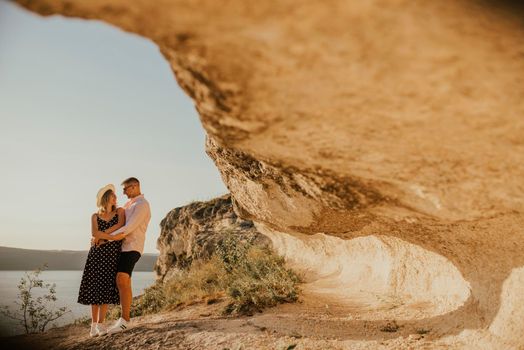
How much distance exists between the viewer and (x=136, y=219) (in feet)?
14.4

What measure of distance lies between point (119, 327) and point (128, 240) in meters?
1.07

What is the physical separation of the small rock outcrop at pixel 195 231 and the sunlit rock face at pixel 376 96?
355 inches

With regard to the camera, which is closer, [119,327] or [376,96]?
[376,96]

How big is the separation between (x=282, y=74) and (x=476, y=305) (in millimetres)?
2817

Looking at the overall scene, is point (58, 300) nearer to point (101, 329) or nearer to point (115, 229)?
point (101, 329)

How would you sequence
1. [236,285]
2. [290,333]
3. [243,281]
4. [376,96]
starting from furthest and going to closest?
[243,281] < [236,285] < [290,333] < [376,96]

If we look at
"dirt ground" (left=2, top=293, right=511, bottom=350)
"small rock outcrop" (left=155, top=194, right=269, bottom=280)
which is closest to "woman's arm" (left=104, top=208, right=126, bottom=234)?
"dirt ground" (left=2, top=293, right=511, bottom=350)

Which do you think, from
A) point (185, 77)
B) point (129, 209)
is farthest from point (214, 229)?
point (185, 77)

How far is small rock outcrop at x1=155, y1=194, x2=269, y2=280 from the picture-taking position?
39.0 feet

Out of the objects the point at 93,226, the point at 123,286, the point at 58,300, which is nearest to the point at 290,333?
the point at 123,286

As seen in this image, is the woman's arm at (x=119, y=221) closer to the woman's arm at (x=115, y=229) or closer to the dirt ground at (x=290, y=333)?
the woman's arm at (x=115, y=229)

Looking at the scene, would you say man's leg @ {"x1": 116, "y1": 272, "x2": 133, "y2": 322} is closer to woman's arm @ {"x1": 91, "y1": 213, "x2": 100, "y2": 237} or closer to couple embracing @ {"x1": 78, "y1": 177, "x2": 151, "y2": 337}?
couple embracing @ {"x1": 78, "y1": 177, "x2": 151, "y2": 337}

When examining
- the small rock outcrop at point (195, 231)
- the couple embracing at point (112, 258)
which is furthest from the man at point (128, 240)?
the small rock outcrop at point (195, 231)

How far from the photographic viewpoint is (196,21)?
135 cm
